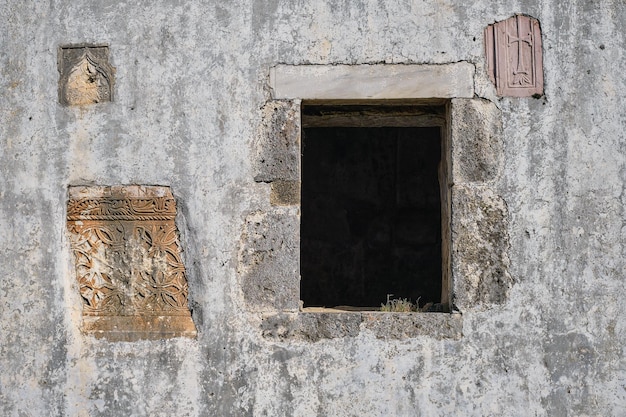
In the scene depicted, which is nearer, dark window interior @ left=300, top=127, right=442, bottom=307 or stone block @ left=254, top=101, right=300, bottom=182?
stone block @ left=254, top=101, right=300, bottom=182

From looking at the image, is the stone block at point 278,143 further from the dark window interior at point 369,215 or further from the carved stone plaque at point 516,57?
the dark window interior at point 369,215

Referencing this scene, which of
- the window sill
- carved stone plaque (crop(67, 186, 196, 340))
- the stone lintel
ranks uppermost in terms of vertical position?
the stone lintel

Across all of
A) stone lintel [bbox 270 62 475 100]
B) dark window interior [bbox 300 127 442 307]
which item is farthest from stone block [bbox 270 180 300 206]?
dark window interior [bbox 300 127 442 307]

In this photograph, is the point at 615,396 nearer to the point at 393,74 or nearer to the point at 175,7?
the point at 393,74

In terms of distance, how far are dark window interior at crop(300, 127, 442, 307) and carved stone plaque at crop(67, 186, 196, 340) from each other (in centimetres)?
365

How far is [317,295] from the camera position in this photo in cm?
813

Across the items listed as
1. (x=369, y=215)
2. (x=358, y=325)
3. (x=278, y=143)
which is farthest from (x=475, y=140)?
(x=369, y=215)

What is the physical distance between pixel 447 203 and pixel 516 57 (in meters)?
0.80

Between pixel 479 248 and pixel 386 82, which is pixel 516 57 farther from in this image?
pixel 479 248

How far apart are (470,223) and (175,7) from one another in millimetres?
1831

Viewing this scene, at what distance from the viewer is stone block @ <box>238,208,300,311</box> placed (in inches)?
174

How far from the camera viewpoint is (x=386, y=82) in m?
4.46

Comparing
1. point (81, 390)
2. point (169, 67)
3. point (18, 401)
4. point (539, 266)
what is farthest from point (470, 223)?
point (18, 401)

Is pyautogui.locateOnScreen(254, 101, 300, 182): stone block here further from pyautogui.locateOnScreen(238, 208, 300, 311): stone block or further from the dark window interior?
the dark window interior
